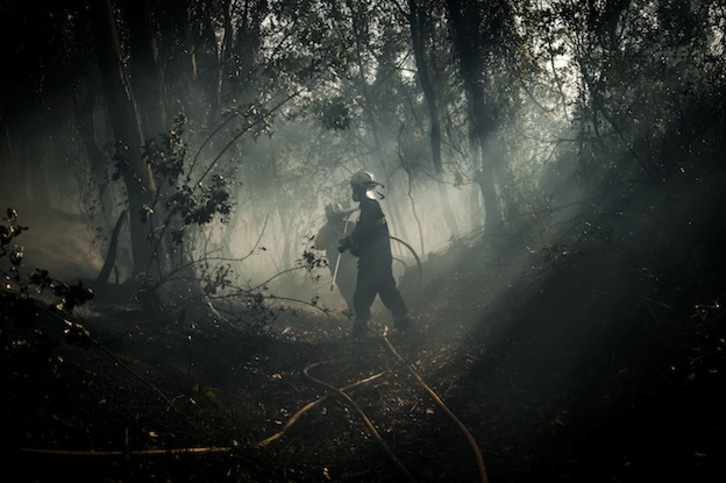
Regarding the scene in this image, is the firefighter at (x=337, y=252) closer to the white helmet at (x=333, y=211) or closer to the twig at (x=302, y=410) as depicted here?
the white helmet at (x=333, y=211)

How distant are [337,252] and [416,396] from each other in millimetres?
5575

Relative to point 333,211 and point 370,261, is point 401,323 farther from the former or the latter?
point 333,211

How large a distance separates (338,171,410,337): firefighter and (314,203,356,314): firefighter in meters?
2.21

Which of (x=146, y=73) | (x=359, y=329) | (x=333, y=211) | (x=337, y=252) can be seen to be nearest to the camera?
(x=359, y=329)

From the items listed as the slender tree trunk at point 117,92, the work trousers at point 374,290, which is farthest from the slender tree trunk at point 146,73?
the work trousers at point 374,290

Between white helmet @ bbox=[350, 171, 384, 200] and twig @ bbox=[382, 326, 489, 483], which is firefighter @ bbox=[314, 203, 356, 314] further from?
twig @ bbox=[382, 326, 489, 483]

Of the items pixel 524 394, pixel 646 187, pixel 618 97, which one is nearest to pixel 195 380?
pixel 524 394

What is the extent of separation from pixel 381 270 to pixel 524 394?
3.87 m

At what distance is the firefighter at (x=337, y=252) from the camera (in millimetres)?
10727

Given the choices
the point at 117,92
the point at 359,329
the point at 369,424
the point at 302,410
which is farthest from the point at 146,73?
the point at 369,424

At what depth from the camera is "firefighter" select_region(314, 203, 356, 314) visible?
10.7 metres

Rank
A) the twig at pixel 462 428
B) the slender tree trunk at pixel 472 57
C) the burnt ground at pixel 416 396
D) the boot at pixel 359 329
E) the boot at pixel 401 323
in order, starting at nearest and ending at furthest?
1. the burnt ground at pixel 416 396
2. the twig at pixel 462 428
3. the boot at pixel 359 329
4. the boot at pixel 401 323
5. the slender tree trunk at pixel 472 57

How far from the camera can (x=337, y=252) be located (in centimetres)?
1080

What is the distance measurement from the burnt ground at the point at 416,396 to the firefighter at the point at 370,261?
2.46 ft
